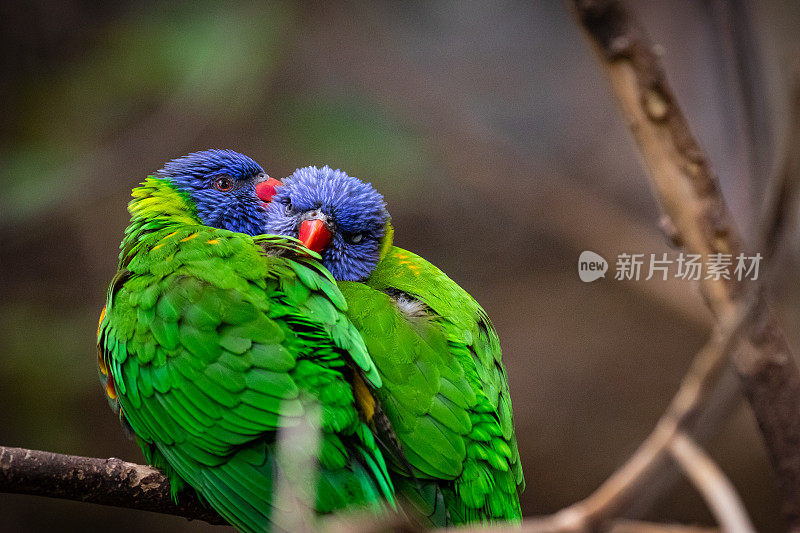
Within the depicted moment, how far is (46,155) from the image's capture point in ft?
11.6

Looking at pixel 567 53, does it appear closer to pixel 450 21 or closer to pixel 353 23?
pixel 450 21

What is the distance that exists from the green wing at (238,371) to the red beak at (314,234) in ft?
0.79

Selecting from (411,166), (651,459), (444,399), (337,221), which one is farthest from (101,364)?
(411,166)

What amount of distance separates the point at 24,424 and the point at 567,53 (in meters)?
3.49

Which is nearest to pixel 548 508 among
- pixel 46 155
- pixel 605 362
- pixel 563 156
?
pixel 605 362

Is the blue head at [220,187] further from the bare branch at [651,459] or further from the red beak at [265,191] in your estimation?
the bare branch at [651,459]

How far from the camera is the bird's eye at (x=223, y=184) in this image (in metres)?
2.00

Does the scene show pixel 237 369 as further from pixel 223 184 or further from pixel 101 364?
pixel 223 184

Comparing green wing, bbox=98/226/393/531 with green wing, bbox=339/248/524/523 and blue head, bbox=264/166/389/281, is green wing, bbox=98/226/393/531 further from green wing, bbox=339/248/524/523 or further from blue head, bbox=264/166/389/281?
blue head, bbox=264/166/389/281

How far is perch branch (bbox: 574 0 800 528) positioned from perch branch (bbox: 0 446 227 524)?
131 cm

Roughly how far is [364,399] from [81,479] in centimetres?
62

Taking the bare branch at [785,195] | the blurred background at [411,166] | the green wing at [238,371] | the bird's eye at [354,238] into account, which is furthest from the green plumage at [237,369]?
the blurred background at [411,166]
